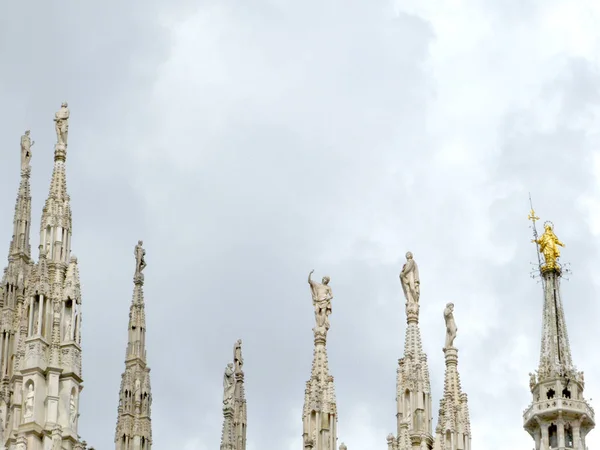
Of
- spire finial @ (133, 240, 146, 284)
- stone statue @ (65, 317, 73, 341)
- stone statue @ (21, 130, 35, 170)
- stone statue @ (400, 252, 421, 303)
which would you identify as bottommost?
stone statue @ (65, 317, 73, 341)

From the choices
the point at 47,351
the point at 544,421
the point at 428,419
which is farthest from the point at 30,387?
the point at 544,421

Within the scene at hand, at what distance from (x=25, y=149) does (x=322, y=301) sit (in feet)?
65.1

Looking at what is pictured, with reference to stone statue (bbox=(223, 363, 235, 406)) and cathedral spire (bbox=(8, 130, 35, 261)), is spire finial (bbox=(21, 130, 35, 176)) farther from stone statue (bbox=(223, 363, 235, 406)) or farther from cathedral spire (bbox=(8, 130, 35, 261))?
stone statue (bbox=(223, 363, 235, 406))

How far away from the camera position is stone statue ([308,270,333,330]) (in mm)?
61812

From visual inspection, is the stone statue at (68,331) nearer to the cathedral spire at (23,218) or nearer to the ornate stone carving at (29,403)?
the ornate stone carving at (29,403)

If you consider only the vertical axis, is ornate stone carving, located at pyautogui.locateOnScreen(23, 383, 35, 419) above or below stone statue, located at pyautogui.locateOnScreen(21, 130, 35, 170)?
below

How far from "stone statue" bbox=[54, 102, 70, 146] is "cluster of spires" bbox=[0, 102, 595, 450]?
0.05 meters

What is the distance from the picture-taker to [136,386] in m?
67.8

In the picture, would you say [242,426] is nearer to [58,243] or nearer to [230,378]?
[230,378]

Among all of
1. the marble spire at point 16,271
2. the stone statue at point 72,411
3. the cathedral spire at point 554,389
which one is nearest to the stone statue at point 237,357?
the marble spire at point 16,271

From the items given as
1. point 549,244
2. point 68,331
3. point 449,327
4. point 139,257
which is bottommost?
point 68,331

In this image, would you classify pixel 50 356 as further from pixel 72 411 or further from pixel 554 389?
pixel 554 389

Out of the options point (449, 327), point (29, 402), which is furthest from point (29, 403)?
point (449, 327)

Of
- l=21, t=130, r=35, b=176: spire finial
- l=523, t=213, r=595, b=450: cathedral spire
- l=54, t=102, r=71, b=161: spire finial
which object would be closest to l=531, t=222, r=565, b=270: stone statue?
l=523, t=213, r=595, b=450: cathedral spire
